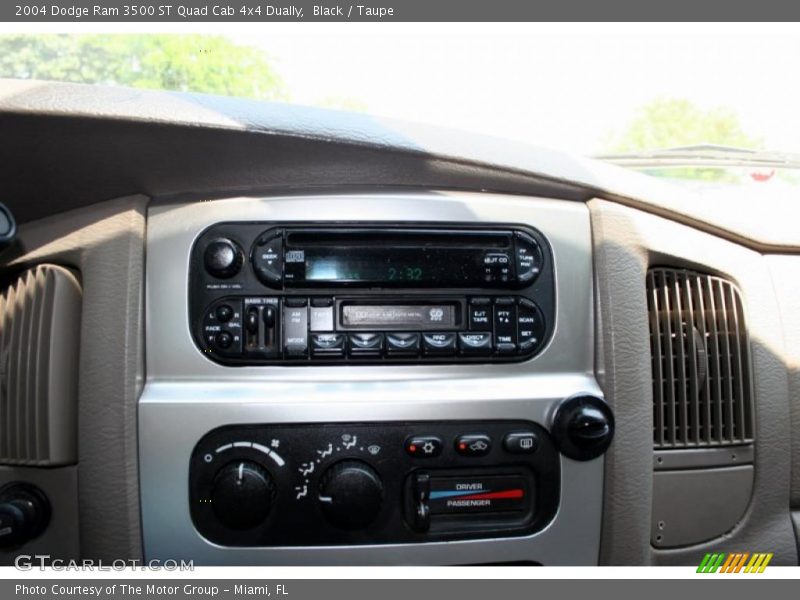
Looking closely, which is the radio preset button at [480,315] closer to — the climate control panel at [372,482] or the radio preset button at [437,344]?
the radio preset button at [437,344]

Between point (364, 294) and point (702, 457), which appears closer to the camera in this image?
point (364, 294)

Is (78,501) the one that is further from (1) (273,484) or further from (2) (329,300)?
(2) (329,300)

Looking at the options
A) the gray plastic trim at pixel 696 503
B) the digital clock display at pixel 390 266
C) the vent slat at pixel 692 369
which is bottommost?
the gray plastic trim at pixel 696 503

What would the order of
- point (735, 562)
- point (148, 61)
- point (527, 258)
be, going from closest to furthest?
point (527, 258) → point (735, 562) → point (148, 61)

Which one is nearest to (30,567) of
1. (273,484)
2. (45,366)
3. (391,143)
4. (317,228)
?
(45,366)

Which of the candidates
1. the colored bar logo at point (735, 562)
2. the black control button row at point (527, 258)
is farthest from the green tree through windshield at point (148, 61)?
the colored bar logo at point (735, 562)

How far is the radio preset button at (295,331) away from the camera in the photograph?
3.84ft

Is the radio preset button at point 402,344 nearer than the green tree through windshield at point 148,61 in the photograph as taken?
Yes

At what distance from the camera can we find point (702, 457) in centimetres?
131

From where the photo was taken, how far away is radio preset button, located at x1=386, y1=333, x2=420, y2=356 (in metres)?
1.18

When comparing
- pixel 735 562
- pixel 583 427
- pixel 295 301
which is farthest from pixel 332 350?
pixel 735 562

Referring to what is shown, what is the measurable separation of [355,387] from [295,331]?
17 centimetres

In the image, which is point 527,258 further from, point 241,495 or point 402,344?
point 241,495

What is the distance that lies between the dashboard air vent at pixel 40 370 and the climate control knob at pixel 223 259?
300mm
